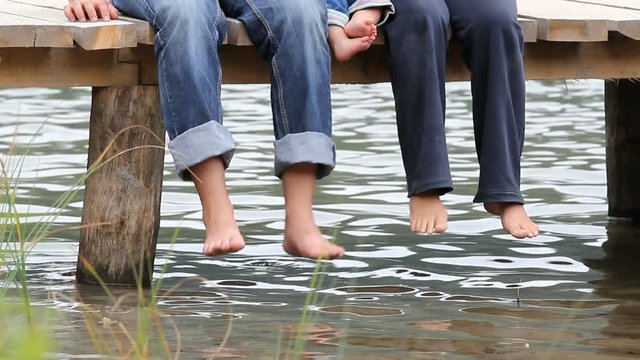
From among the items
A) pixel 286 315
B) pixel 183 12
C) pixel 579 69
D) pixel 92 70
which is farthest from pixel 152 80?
pixel 579 69

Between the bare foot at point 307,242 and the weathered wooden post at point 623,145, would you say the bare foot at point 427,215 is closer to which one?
the bare foot at point 307,242

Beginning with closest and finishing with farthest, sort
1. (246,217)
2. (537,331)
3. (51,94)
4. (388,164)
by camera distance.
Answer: (537,331) < (246,217) < (388,164) < (51,94)

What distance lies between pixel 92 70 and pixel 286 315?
1.02 meters

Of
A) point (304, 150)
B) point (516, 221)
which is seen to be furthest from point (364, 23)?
point (516, 221)

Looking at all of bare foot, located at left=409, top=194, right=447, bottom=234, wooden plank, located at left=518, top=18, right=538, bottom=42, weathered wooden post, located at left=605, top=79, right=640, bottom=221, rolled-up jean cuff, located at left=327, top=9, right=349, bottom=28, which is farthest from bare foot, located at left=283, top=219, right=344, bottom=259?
weathered wooden post, located at left=605, top=79, right=640, bottom=221

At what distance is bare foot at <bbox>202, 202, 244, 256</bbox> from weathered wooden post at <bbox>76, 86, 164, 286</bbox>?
53 cm

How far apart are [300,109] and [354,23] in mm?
325

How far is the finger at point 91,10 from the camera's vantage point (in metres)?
4.43

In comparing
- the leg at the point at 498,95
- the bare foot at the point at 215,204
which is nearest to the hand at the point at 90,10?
the bare foot at the point at 215,204

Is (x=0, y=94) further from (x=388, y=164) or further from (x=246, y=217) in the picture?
(x=246, y=217)

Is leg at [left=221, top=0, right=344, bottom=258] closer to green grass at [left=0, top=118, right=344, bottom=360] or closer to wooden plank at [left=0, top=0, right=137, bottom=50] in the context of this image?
green grass at [left=0, top=118, right=344, bottom=360]

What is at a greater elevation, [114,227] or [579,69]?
[579,69]

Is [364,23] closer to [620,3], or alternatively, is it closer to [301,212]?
[301,212]

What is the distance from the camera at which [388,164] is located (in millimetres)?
7559
